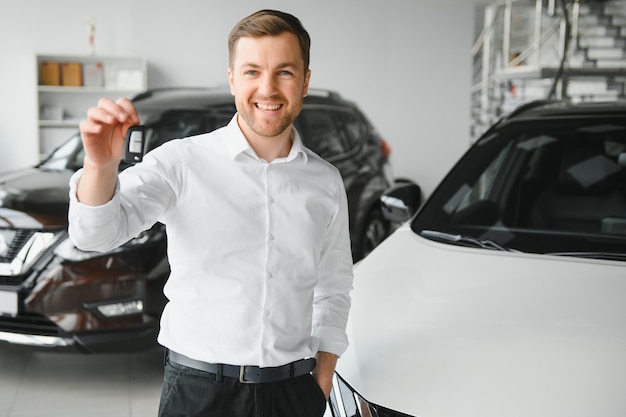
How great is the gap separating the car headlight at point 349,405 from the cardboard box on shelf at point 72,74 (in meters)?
6.74

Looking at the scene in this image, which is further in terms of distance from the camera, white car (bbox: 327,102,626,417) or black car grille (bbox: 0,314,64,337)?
black car grille (bbox: 0,314,64,337)

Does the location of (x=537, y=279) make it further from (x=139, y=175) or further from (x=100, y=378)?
(x=100, y=378)

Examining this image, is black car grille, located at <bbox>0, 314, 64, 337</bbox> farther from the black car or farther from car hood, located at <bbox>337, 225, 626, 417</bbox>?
car hood, located at <bbox>337, 225, 626, 417</bbox>

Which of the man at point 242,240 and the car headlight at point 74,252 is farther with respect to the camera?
the car headlight at point 74,252

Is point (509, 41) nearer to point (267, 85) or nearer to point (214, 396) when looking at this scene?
point (267, 85)

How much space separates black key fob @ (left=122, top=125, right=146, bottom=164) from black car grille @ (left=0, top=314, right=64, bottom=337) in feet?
7.26

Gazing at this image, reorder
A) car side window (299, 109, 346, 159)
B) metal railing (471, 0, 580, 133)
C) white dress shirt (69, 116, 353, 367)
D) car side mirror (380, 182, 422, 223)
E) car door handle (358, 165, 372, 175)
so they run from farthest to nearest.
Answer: metal railing (471, 0, 580, 133), car door handle (358, 165, 372, 175), car side window (299, 109, 346, 159), car side mirror (380, 182, 422, 223), white dress shirt (69, 116, 353, 367)

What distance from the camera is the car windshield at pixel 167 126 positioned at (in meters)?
4.14

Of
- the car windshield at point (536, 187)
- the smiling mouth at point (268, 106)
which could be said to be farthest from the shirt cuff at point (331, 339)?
the car windshield at point (536, 187)

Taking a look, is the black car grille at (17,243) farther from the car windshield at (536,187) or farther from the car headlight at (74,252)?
the car windshield at (536,187)

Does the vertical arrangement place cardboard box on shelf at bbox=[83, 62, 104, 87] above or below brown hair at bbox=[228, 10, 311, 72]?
below

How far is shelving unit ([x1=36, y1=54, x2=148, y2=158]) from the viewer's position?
7.86m

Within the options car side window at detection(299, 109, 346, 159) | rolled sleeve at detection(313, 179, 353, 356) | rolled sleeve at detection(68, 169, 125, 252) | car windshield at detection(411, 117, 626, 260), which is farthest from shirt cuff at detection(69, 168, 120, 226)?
car side window at detection(299, 109, 346, 159)

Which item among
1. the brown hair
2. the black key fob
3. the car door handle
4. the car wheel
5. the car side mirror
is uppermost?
the brown hair
